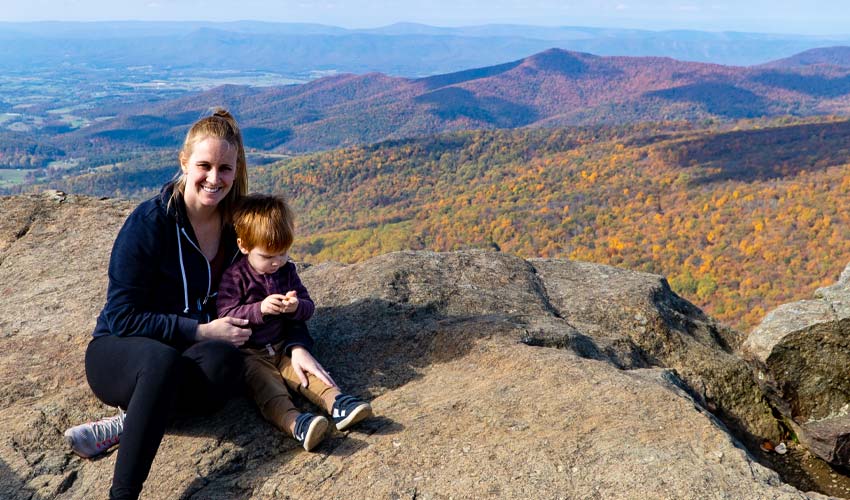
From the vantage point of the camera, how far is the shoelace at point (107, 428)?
15.4 ft

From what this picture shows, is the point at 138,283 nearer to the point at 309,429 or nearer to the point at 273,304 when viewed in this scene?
the point at 273,304

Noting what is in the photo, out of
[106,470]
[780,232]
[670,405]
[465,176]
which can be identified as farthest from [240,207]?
[465,176]

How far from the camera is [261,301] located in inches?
202

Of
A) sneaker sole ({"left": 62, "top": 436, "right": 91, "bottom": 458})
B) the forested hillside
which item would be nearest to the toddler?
sneaker sole ({"left": 62, "top": 436, "right": 91, "bottom": 458})

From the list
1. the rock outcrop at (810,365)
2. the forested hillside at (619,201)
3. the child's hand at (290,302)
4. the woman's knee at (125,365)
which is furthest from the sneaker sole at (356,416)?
the forested hillside at (619,201)

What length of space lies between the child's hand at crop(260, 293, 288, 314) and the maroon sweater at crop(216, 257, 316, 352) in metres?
0.17

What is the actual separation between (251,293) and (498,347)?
237cm

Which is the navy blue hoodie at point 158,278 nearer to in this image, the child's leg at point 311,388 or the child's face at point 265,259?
the child's face at point 265,259

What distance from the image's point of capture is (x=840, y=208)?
4600cm

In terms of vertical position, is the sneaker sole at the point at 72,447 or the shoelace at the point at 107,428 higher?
the shoelace at the point at 107,428

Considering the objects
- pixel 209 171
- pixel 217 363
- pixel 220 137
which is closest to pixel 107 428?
pixel 217 363

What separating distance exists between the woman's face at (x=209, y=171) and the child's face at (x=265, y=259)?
504 millimetres

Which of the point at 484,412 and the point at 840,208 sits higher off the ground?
the point at 484,412

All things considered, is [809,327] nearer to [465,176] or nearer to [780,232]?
[780,232]
